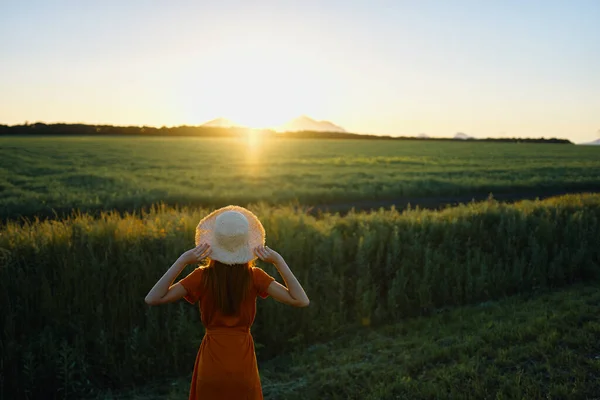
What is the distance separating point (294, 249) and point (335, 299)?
1.22 meters

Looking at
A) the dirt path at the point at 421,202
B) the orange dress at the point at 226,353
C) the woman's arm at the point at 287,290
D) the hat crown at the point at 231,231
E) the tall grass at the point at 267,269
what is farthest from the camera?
the dirt path at the point at 421,202

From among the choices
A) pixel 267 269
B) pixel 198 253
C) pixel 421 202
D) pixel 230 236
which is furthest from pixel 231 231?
pixel 421 202

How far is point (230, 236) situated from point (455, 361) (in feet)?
13.6

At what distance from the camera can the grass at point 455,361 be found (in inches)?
218

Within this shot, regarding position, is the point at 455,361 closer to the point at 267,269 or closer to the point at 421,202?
the point at 267,269

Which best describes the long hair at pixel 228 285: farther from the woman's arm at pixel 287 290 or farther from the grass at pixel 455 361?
the grass at pixel 455 361

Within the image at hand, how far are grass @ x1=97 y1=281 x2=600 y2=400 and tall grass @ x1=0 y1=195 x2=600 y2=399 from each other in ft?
1.67

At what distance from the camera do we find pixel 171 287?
11.7 ft

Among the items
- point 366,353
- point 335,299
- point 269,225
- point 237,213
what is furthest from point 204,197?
point 237,213

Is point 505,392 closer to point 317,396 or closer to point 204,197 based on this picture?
point 317,396

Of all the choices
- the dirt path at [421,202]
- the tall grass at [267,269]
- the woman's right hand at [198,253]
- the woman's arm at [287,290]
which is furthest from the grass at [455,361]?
the dirt path at [421,202]

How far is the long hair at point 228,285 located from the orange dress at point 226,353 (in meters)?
0.06

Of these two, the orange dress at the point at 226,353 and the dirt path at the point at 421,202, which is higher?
the orange dress at the point at 226,353

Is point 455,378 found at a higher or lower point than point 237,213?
lower
